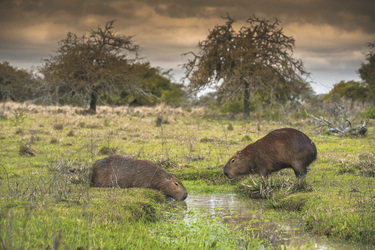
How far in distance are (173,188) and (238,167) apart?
1.42 metres

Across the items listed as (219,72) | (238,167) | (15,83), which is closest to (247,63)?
(219,72)

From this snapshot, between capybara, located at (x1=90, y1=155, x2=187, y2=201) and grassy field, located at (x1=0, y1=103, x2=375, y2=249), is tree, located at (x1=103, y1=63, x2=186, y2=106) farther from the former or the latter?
capybara, located at (x1=90, y1=155, x2=187, y2=201)

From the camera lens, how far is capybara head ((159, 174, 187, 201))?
6.53m

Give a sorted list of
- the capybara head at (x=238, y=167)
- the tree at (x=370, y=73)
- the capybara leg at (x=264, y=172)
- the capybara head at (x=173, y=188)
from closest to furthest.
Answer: the capybara head at (x=173, y=188) < the capybara leg at (x=264, y=172) < the capybara head at (x=238, y=167) < the tree at (x=370, y=73)

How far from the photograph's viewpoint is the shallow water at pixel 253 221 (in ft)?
14.9

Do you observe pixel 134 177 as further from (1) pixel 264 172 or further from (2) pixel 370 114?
(2) pixel 370 114

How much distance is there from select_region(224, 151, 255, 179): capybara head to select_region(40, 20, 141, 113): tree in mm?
19327

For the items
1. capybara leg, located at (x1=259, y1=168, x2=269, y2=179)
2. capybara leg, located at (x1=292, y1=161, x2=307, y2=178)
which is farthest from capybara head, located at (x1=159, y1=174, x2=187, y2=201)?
capybara leg, located at (x1=292, y1=161, x2=307, y2=178)

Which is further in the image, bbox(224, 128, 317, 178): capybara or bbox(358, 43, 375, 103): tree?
bbox(358, 43, 375, 103): tree

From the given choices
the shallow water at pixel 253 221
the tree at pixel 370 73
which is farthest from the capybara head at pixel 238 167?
the tree at pixel 370 73

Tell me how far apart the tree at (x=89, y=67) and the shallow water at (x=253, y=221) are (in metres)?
20.0

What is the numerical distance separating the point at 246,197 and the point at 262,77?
1814 cm

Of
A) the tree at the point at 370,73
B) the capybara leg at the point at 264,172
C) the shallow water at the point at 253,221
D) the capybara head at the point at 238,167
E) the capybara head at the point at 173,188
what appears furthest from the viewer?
the tree at the point at 370,73

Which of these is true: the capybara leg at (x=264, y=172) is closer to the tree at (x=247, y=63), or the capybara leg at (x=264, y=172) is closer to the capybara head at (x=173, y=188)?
the capybara head at (x=173, y=188)
